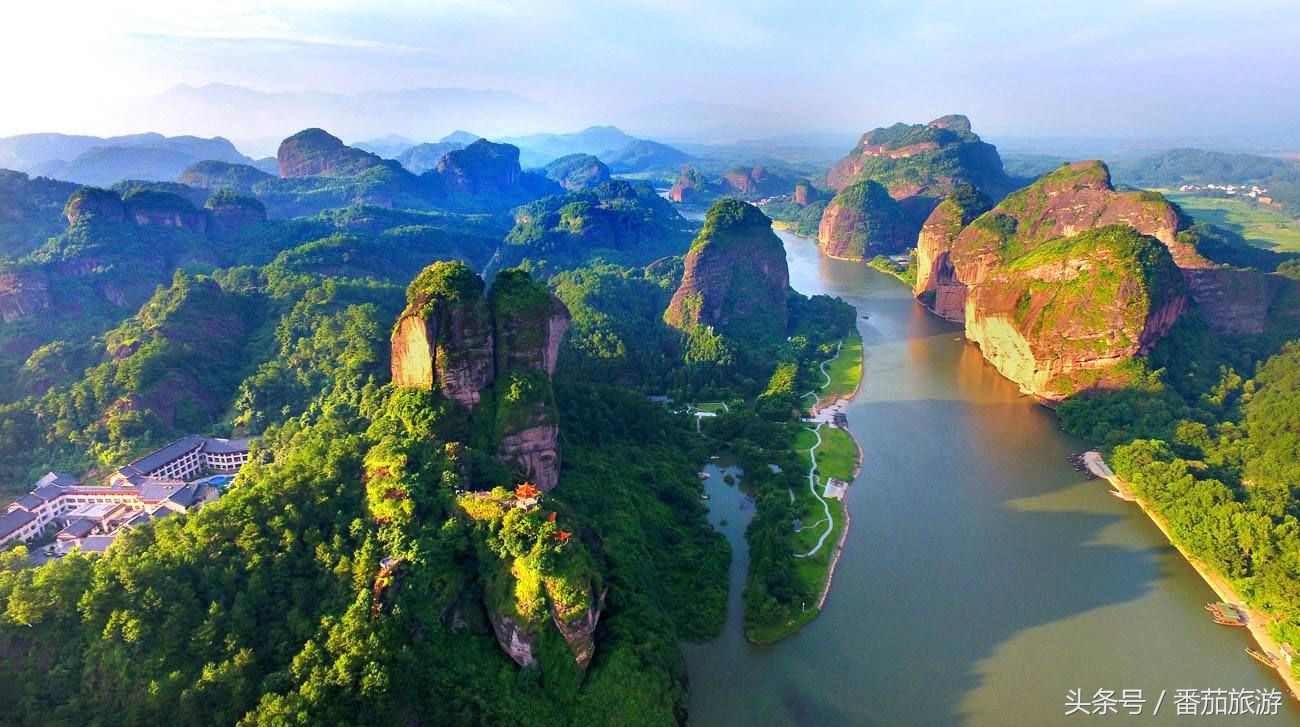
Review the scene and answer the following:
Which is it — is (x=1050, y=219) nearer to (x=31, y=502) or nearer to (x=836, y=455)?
(x=836, y=455)

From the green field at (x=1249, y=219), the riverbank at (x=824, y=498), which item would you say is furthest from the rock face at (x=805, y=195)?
the riverbank at (x=824, y=498)

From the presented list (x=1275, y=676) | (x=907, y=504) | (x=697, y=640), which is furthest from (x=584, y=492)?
(x=1275, y=676)

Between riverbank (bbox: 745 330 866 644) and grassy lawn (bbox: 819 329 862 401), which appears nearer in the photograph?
riverbank (bbox: 745 330 866 644)

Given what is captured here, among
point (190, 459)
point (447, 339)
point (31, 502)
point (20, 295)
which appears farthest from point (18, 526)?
point (20, 295)

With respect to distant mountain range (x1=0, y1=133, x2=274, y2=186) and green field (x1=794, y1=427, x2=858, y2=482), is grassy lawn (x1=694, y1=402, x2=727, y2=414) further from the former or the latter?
distant mountain range (x1=0, y1=133, x2=274, y2=186)

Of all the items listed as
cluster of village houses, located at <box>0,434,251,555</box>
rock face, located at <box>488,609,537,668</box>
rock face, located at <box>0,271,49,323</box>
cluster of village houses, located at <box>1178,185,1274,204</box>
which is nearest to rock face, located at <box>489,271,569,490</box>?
rock face, located at <box>488,609,537,668</box>

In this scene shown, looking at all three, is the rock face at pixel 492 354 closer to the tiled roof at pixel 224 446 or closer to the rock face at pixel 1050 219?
the tiled roof at pixel 224 446
